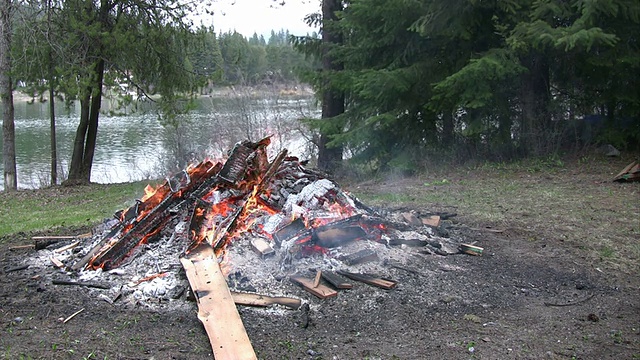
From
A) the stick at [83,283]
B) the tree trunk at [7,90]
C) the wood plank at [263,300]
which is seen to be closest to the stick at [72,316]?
the stick at [83,283]

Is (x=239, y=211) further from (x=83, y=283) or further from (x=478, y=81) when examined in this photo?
(x=478, y=81)

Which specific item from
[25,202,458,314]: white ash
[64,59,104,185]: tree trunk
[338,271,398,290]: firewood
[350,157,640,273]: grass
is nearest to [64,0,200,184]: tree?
[64,59,104,185]: tree trunk

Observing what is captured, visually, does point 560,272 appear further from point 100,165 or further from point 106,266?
point 100,165

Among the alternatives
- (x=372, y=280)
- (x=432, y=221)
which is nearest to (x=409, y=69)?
(x=432, y=221)

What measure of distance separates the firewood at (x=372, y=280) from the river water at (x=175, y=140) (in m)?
12.8

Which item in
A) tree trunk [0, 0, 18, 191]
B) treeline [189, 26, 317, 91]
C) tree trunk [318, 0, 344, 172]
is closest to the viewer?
tree trunk [0, 0, 18, 191]

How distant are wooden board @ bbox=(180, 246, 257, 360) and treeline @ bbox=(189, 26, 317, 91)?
9.29 meters

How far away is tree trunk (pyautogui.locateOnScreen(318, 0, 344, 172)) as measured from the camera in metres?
13.1

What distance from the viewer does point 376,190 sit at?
9.52 m

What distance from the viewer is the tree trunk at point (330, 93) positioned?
13117 mm

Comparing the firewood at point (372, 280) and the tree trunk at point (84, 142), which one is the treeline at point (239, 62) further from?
the firewood at point (372, 280)

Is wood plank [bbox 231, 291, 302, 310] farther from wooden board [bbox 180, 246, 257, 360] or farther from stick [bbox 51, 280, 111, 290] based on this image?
stick [bbox 51, 280, 111, 290]

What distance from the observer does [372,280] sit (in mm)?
4426

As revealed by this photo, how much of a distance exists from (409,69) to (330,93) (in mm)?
2993
